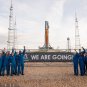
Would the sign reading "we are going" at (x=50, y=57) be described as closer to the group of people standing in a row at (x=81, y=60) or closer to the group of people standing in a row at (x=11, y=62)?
the group of people standing in a row at (x=11, y=62)

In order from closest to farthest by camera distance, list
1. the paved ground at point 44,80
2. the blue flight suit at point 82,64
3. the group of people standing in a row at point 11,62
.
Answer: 1. the paved ground at point 44,80
2. the group of people standing in a row at point 11,62
3. the blue flight suit at point 82,64

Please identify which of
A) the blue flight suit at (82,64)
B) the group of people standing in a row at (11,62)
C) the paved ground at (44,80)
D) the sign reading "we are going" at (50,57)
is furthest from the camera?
the sign reading "we are going" at (50,57)

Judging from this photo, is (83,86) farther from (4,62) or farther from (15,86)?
(4,62)

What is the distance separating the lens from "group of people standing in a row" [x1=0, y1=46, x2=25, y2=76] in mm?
18391

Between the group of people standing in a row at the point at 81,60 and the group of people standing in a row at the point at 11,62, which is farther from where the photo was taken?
the group of people standing in a row at the point at 81,60

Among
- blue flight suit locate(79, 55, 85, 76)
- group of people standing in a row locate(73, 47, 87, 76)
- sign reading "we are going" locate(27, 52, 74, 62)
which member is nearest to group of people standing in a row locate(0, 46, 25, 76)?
group of people standing in a row locate(73, 47, 87, 76)

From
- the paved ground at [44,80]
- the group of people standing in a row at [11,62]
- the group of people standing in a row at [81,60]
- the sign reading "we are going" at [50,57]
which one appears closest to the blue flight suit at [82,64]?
the group of people standing in a row at [81,60]

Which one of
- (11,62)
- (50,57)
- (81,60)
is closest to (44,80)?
(11,62)

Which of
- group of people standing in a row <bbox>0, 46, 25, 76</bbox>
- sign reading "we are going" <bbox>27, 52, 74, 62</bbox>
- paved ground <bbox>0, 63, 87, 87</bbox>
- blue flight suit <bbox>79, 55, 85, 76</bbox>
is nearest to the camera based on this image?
paved ground <bbox>0, 63, 87, 87</bbox>

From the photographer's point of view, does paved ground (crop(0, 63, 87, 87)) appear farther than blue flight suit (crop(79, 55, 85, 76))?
No

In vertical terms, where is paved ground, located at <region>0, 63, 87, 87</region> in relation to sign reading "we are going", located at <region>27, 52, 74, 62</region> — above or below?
below

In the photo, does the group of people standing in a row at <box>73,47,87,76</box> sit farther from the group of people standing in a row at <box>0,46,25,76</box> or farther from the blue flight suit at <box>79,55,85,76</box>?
the group of people standing in a row at <box>0,46,25,76</box>

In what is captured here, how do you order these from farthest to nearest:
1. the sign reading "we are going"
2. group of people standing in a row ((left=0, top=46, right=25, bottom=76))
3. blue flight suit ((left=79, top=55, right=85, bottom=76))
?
the sign reading "we are going" → blue flight suit ((left=79, top=55, right=85, bottom=76)) → group of people standing in a row ((left=0, top=46, right=25, bottom=76))

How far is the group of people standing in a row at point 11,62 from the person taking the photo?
1839 cm
